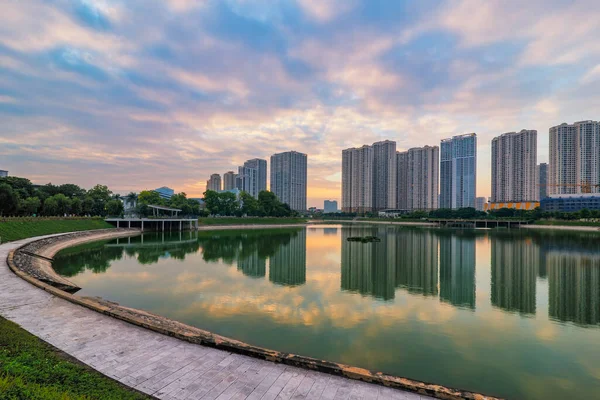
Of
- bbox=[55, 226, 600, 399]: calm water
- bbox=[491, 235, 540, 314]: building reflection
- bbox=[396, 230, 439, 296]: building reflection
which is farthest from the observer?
bbox=[396, 230, 439, 296]: building reflection

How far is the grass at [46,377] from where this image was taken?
432 cm

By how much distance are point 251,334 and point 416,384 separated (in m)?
6.36

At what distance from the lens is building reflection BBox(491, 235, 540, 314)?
14.7 m

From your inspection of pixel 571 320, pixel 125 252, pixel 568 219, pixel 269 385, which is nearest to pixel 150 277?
pixel 125 252

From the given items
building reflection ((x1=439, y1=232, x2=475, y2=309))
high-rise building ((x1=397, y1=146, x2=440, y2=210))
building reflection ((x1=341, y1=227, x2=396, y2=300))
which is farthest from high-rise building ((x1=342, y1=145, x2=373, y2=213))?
building reflection ((x1=341, y1=227, x2=396, y2=300))

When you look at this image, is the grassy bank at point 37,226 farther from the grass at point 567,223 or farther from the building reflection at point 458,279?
the grass at point 567,223

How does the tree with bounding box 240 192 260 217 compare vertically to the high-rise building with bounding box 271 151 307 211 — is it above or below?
below

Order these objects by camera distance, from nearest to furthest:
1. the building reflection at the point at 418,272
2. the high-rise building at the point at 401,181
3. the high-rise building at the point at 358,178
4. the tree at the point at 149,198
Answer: the building reflection at the point at 418,272, the tree at the point at 149,198, the high-rise building at the point at 358,178, the high-rise building at the point at 401,181

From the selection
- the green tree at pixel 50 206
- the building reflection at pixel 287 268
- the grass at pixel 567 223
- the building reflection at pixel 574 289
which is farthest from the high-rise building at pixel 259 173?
the building reflection at pixel 574 289

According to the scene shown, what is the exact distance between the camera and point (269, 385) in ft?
18.1

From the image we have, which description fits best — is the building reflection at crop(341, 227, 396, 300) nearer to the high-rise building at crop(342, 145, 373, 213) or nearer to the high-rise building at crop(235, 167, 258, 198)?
the high-rise building at crop(342, 145, 373, 213)

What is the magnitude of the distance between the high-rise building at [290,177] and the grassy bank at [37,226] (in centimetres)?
11052

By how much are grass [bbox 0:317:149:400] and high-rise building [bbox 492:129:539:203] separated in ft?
450

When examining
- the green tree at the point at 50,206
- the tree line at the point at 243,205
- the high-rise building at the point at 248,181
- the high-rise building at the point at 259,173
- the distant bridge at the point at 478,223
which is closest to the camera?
the green tree at the point at 50,206
